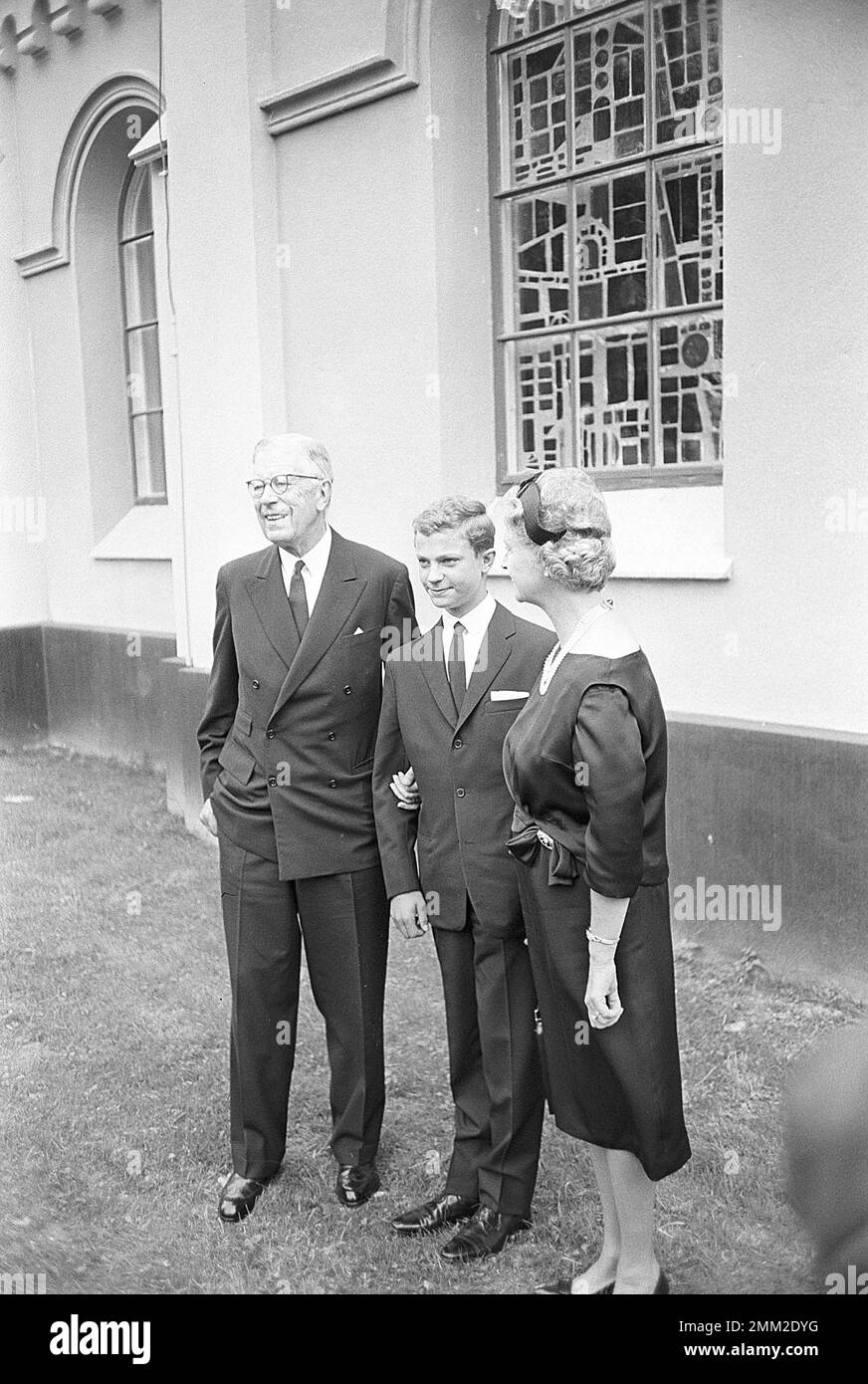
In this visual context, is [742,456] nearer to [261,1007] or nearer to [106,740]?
A: [261,1007]

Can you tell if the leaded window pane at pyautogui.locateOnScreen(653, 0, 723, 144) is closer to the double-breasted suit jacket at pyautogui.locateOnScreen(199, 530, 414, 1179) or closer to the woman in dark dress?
the double-breasted suit jacket at pyautogui.locateOnScreen(199, 530, 414, 1179)

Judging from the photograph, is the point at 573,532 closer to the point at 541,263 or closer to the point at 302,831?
the point at 302,831

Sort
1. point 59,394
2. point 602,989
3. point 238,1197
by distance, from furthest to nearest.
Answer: point 59,394
point 238,1197
point 602,989

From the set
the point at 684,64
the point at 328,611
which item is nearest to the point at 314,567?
the point at 328,611

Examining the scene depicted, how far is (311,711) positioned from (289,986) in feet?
2.85

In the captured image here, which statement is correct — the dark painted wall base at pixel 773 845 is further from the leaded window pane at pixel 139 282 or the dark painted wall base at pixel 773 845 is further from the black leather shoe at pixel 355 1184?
the leaded window pane at pixel 139 282

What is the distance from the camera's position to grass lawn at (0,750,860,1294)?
3709 mm

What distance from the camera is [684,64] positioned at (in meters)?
6.22

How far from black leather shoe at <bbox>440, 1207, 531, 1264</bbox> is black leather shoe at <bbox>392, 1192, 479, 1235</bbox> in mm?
85

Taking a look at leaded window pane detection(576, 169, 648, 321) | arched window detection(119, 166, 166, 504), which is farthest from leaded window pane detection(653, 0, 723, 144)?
arched window detection(119, 166, 166, 504)

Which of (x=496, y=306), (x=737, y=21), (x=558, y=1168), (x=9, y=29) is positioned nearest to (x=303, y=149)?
(x=496, y=306)

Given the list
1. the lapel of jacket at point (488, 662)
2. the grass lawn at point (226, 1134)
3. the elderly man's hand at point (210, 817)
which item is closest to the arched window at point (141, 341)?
the grass lawn at point (226, 1134)

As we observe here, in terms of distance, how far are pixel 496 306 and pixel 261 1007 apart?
14.9ft

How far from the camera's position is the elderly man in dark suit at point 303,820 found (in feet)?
13.0
